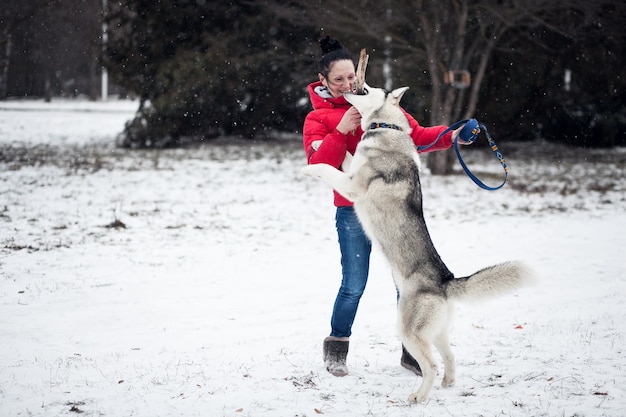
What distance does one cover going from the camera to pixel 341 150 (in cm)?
410

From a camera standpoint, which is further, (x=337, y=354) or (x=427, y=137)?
(x=337, y=354)

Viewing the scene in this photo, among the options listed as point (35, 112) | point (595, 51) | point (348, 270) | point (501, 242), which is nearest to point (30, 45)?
point (35, 112)

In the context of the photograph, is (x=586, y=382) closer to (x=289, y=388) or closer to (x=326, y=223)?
(x=289, y=388)

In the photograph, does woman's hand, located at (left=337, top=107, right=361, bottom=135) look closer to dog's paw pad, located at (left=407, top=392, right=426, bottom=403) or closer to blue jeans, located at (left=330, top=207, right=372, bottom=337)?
blue jeans, located at (left=330, top=207, right=372, bottom=337)

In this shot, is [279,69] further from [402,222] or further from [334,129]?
[402,222]

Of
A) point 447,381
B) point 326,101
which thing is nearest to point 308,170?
point 326,101

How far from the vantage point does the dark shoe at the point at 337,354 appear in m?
4.43

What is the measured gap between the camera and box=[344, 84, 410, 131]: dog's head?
4016 millimetres

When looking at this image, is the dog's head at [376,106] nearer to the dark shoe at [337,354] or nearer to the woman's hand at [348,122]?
the woman's hand at [348,122]

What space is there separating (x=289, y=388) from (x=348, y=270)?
35.7 inches

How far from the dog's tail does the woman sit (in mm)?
769

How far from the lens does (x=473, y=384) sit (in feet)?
14.0

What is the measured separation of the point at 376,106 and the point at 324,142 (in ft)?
1.38

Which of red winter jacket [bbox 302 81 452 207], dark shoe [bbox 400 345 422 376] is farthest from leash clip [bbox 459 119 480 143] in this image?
dark shoe [bbox 400 345 422 376]
